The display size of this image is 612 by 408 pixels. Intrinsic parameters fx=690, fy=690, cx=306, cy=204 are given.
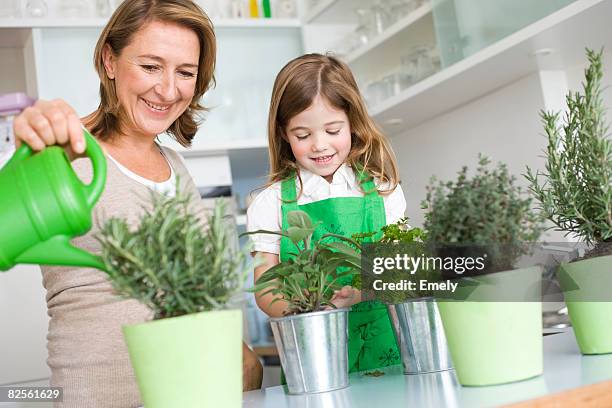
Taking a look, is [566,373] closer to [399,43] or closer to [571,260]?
[571,260]

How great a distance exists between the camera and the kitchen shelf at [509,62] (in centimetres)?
193

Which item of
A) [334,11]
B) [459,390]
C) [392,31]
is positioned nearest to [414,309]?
[459,390]

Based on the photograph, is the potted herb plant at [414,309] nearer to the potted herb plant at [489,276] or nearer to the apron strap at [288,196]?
the potted herb plant at [489,276]

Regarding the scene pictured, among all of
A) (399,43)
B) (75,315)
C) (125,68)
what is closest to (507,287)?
(75,315)

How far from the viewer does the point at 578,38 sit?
208 cm

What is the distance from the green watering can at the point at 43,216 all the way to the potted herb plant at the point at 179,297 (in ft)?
0.13

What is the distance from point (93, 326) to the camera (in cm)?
110

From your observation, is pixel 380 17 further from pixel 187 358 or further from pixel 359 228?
pixel 187 358

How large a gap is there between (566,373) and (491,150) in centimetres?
204

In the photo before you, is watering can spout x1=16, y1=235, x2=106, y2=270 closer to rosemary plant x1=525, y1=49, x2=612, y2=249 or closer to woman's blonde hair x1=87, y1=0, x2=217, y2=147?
rosemary plant x1=525, y1=49, x2=612, y2=249

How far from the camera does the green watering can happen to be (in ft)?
1.94

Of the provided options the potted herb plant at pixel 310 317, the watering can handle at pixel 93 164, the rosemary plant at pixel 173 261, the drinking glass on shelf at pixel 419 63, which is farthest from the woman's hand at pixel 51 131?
the drinking glass on shelf at pixel 419 63

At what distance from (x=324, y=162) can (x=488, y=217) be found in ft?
2.49

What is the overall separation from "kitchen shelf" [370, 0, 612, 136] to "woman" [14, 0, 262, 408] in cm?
109
